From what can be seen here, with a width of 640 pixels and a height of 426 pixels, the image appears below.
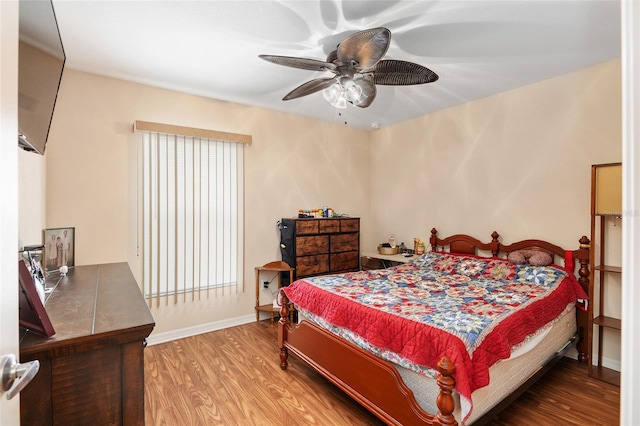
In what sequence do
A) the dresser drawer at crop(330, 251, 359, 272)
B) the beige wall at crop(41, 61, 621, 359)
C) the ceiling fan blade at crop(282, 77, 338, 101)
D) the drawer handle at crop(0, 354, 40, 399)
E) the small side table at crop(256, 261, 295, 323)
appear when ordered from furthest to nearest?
the dresser drawer at crop(330, 251, 359, 272) → the small side table at crop(256, 261, 295, 323) → the beige wall at crop(41, 61, 621, 359) → the ceiling fan blade at crop(282, 77, 338, 101) → the drawer handle at crop(0, 354, 40, 399)

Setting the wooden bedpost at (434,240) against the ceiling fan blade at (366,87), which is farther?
the wooden bedpost at (434,240)

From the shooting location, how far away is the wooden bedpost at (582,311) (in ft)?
9.27

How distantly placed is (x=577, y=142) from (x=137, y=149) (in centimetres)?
434

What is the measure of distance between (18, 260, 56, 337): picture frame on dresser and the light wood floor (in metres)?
1.42

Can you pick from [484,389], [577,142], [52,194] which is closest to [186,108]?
[52,194]

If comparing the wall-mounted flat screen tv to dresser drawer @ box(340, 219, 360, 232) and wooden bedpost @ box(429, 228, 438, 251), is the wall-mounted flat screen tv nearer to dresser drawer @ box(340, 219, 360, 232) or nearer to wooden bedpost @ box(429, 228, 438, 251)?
dresser drawer @ box(340, 219, 360, 232)

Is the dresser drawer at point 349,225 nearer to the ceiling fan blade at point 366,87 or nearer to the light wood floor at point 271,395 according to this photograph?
the light wood floor at point 271,395

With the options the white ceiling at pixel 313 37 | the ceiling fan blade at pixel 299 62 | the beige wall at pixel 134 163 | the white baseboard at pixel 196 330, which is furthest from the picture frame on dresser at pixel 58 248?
the ceiling fan blade at pixel 299 62

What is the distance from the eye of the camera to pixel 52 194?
2.81 metres

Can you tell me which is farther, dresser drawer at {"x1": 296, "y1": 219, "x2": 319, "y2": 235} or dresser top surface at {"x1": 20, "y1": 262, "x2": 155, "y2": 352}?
dresser drawer at {"x1": 296, "y1": 219, "x2": 319, "y2": 235}

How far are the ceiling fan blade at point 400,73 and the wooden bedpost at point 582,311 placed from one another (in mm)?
2169

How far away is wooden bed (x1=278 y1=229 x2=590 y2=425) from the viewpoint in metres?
1.63

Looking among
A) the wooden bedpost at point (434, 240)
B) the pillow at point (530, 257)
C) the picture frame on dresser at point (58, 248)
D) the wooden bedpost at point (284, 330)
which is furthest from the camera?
the wooden bedpost at point (434, 240)

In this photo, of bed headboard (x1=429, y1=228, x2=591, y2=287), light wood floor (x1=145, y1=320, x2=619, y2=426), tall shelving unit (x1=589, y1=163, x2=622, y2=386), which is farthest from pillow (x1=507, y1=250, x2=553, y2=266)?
light wood floor (x1=145, y1=320, x2=619, y2=426)
